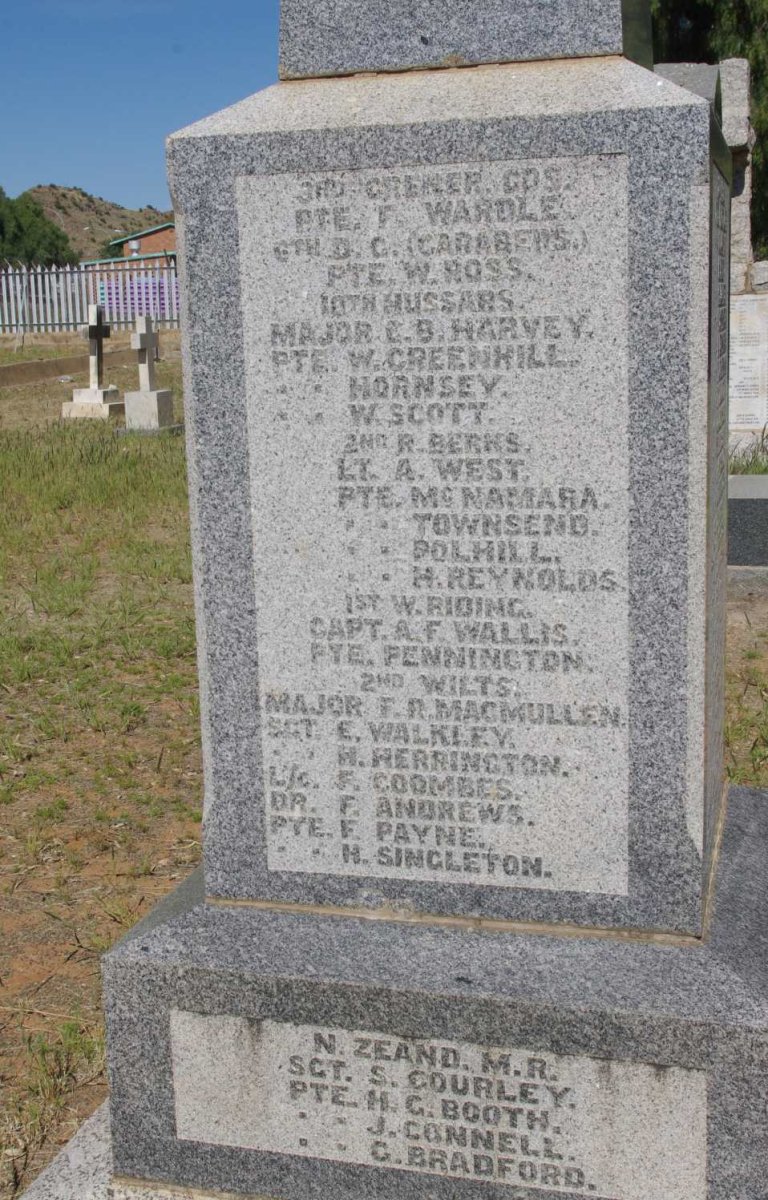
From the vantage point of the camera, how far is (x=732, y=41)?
16.3 m

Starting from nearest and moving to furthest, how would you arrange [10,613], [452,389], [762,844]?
[452,389], [762,844], [10,613]

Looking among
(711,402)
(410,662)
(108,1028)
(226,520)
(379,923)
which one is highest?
(711,402)

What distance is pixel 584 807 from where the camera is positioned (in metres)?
2.37

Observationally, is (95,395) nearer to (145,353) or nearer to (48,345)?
(145,353)

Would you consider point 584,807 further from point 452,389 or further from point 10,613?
point 10,613

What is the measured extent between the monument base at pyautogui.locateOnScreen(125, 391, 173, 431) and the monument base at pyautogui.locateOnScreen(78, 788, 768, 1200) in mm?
12388

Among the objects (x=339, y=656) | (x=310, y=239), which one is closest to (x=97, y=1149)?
(x=339, y=656)

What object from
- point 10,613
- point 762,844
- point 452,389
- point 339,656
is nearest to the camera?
point 452,389

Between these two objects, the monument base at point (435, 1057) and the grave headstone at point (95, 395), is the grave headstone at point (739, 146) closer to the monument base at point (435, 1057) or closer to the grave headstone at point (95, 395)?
the monument base at point (435, 1057)

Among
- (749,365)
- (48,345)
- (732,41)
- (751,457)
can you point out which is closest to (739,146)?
(749,365)

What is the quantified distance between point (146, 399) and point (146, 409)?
113mm

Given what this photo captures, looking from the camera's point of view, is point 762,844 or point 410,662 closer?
point 410,662

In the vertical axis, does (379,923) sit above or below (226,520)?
below

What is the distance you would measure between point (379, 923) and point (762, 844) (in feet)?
2.82
